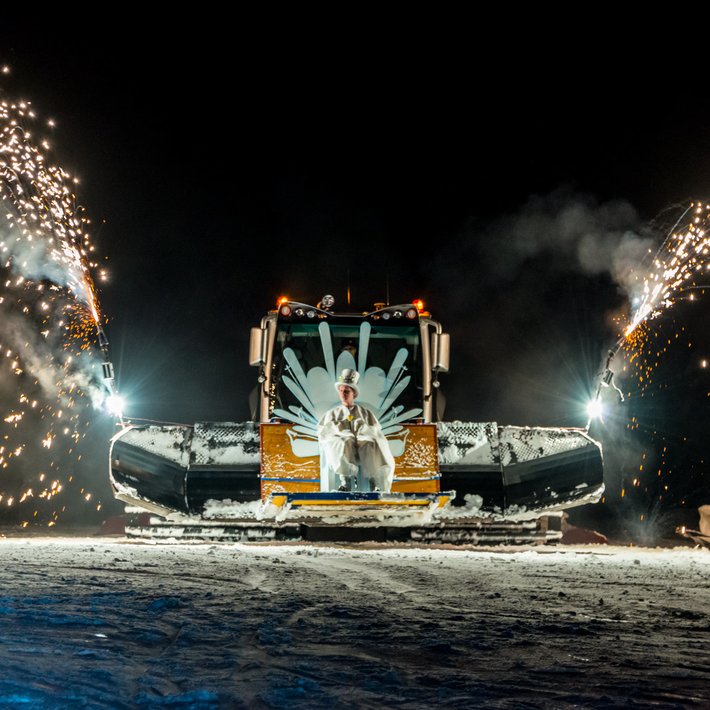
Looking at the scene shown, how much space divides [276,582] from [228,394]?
86.5 ft

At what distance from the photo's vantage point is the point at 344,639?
13.1 ft

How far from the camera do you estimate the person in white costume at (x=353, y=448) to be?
32.7ft

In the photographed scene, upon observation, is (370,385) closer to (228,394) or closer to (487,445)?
(487,445)

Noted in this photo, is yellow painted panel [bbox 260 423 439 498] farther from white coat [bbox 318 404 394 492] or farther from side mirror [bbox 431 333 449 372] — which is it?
side mirror [bbox 431 333 449 372]

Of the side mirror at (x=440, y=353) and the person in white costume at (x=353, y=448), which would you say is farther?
the side mirror at (x=440, y=353)

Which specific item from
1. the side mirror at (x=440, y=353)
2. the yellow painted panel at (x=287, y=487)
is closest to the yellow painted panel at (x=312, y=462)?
the yellow painted panel at (x=287, y=487)

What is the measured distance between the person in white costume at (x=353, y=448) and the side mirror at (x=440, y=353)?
2.09 meters

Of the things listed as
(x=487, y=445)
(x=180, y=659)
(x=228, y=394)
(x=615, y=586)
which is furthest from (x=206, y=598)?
(x=228, y=394)

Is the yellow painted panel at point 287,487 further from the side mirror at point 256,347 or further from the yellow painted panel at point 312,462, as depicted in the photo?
the side mirror at point 256,347

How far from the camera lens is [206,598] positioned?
5.16 meters

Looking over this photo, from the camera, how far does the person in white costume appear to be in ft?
32.7

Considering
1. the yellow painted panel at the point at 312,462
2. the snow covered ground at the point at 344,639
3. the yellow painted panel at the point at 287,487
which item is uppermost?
the yellow painted panel at the point at 312,462

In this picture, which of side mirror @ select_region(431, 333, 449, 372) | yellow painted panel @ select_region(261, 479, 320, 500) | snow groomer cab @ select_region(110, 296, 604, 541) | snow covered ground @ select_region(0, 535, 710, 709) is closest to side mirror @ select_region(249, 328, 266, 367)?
snow groomer cab @ select_region(110, 296, 604, 541)

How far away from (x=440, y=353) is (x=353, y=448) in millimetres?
2525
